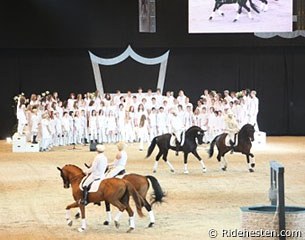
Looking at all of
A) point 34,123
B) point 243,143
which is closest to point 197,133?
point 243,143

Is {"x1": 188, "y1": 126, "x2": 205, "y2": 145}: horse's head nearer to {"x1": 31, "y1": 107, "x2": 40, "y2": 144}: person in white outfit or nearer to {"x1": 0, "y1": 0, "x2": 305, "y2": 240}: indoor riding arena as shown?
{"x1": 0, "y1": 0, "x2": 305, "y2": 240}: indoor riding arena

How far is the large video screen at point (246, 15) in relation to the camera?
99.5 ft

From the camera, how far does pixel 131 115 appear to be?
2975cm

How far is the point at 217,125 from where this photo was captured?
29562mm

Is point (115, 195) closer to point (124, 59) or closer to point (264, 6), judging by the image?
point (264, 6)

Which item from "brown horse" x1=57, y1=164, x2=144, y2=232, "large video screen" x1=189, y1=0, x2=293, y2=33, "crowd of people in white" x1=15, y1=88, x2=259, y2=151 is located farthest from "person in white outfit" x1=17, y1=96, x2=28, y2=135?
"brown horse" x1=57, y1=164, x2=144, y2=232

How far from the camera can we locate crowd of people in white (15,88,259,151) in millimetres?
28922

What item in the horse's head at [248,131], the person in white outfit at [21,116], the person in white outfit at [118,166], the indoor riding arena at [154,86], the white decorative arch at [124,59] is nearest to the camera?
the person in white outfit at [118,166]

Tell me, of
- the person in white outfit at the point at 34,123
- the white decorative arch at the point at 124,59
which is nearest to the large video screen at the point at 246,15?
the white decorative arch at the point at 124,59

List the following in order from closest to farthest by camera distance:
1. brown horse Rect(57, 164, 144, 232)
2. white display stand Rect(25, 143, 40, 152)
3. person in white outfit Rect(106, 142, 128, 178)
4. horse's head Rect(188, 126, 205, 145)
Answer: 1. brown horse Rect(57, 164, 144, 232)
2. person in white outfit Rect(106, 142, 128, 178)
3. horse's head Rect(188, 126, 205, 145)
4. white display stand Rect(25, 143, 40, 152)

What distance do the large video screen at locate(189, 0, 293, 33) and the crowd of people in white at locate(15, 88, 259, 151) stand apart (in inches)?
100

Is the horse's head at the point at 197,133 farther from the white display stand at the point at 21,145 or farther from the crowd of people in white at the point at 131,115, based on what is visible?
the crowd of people in white at the point at 131,115

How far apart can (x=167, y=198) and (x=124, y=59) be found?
18.1 meters

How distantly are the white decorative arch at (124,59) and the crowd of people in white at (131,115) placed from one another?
2729 mm
